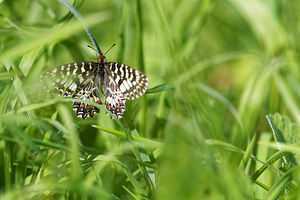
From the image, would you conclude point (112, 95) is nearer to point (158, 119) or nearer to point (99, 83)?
point (99, 83)

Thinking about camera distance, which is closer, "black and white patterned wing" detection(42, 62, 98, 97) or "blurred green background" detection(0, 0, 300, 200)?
"blurred green background" detection(0, 0, 300, 200)

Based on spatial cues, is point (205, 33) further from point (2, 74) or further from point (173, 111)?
point (2, 74)

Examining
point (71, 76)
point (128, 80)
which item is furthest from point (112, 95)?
point (71, 76)

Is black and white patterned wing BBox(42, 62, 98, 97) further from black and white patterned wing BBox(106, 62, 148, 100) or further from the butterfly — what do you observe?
black and white patterned wing BBox(106, 62, 148, 100)

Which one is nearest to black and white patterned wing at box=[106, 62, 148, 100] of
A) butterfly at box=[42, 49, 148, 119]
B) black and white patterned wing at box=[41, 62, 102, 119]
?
butterfly at box=[42, 49, 148, 119]

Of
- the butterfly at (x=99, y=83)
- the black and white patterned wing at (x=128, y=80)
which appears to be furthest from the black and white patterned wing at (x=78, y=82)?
the black and white patterned wing at (x=128, y=80)

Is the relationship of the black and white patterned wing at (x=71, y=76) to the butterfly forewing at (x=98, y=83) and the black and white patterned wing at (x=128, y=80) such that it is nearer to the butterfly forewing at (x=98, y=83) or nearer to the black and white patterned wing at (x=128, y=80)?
the butterfly forewing at (x=98, y=83)
